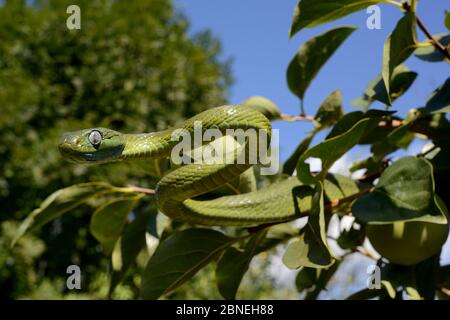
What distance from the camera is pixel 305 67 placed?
1688 millimetres

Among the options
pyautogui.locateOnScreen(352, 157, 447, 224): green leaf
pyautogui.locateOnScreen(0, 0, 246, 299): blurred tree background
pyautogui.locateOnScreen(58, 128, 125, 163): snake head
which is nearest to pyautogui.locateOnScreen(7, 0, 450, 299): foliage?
pyautogui.locateOnScreen(352, 157, 447, 224): green leaf

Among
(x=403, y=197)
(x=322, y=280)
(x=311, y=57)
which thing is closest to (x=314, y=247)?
(x=403, y=197)

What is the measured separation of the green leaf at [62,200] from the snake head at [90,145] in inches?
15.8

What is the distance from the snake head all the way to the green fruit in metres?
0.66

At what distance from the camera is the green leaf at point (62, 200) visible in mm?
1638

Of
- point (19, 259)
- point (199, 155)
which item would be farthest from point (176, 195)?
point (19, 259)

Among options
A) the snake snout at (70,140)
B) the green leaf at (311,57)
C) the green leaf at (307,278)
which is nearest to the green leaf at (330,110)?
the green leaf at (311,57)

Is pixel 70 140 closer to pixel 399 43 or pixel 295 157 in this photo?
pixel 295 157

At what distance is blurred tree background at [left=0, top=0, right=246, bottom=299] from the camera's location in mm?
7844

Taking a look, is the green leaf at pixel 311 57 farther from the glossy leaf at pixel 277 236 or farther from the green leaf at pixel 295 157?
the glossy leaf at pixel 277 236

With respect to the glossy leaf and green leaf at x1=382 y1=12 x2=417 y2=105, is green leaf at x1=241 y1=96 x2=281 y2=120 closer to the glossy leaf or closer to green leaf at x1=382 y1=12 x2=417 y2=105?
the glossy leaf

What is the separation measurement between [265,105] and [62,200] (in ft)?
2.22

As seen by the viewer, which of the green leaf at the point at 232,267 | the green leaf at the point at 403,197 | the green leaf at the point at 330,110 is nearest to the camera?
the green leaf at the point at 403,197

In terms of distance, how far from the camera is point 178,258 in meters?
1.41
